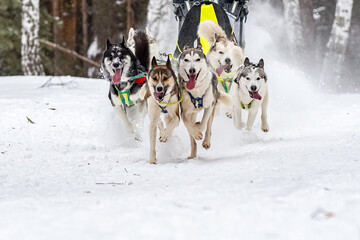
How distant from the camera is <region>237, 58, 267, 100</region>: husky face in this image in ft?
17.6

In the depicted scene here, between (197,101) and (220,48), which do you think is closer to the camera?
(197,101)

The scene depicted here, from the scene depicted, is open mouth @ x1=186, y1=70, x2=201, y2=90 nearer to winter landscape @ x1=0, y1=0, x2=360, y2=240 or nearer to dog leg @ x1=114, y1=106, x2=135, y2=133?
winter landscape @ x1=0, y1=0, x2=360, y2=240

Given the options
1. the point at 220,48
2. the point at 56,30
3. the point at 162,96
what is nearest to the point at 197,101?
the point at 162,96

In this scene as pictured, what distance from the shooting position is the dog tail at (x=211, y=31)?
20.0 feet

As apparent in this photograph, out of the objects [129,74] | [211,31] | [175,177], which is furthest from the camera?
[211,31]

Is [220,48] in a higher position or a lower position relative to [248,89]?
higher

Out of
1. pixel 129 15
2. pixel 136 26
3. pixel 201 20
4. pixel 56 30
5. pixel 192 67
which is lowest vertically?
pixel 192 67

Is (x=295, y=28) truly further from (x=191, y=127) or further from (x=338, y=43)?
(x=191, y=127)

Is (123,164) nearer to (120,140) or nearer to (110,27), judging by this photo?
(120,140)

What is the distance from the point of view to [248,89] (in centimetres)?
539

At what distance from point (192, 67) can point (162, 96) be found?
435mm

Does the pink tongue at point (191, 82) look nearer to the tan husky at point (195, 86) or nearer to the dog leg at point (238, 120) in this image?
the tan husky at point (195, 86)

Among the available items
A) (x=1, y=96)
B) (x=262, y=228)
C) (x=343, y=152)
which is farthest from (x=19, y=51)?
(x=262, y=228)

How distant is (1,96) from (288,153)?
20.4 ft
